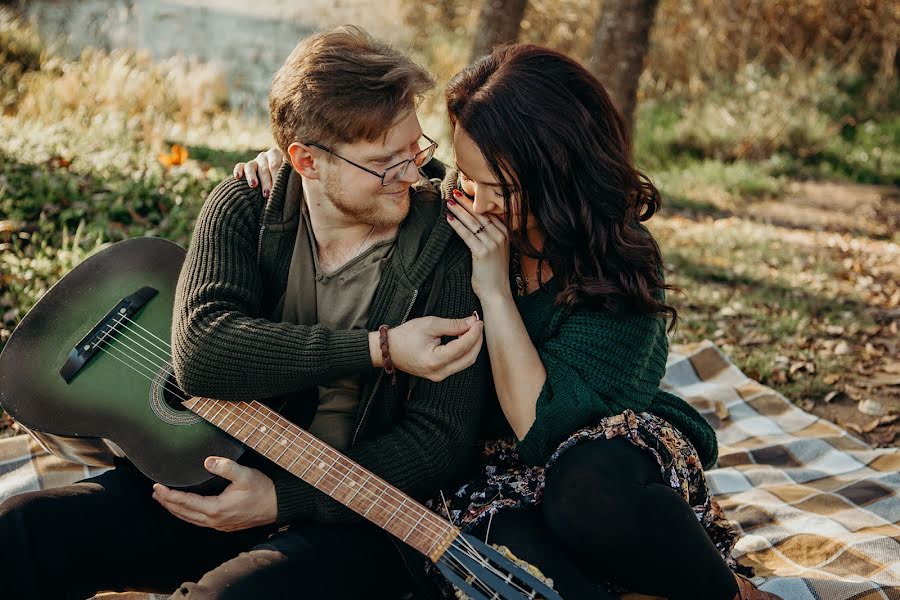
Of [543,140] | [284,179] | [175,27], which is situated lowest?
[175,27]

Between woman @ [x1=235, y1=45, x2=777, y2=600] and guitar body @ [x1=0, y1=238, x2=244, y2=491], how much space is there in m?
0.78

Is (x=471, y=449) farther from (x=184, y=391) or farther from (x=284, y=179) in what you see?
(x=284, y=179)

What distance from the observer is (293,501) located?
7.94 ft

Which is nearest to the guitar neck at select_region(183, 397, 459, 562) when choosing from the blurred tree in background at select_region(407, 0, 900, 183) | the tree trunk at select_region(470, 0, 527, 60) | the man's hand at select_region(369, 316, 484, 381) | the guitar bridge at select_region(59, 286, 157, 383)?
the man's hand at select_region(369, 316, 484, 381)

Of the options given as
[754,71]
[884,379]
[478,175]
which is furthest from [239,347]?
[754,71]

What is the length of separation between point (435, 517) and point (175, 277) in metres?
1.34

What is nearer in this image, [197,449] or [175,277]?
[197,449]

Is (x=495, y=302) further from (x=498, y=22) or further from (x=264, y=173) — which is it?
(x=498, y=22)

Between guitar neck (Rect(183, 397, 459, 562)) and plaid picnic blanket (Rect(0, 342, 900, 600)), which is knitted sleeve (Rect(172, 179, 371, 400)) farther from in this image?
plaid picnic blanket (Rect(0, 342, 900, 600))

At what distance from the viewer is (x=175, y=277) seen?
2973mm

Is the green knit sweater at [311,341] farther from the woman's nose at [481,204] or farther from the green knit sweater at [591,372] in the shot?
the green knit sweater at [591,372]

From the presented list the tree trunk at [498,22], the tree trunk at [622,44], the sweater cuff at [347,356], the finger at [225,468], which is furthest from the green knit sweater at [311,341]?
the tree trunk at [498,22]

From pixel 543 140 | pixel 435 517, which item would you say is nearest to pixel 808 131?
pixel 543 140

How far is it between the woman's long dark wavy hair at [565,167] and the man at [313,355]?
21cm
